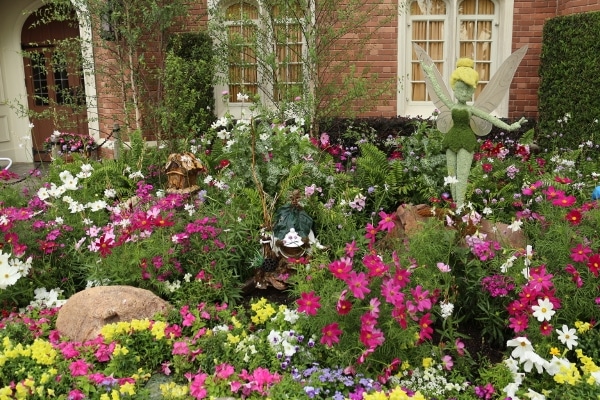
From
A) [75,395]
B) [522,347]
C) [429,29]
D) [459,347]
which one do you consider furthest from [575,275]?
[429,29]

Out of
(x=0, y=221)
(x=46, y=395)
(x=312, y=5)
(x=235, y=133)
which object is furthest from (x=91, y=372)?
(x=312, y=5)

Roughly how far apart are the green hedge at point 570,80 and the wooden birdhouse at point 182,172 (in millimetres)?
4865

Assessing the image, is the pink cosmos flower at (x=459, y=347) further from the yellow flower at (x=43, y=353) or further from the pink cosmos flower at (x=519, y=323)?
the yellow flower at (x=43, y=353)

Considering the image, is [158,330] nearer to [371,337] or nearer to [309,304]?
[309,304]

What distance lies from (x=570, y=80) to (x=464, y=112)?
395 cm

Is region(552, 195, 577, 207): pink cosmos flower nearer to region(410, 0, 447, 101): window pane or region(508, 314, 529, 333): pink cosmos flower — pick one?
region(508, 314, 529, 333): pink cosmos flower

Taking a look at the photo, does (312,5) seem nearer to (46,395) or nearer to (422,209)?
(422,209)

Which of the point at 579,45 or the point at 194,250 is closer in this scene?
the point at 194,250

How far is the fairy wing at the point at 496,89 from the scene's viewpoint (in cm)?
475

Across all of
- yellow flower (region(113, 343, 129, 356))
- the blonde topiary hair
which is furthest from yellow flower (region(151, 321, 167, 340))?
the blonde topiary hair

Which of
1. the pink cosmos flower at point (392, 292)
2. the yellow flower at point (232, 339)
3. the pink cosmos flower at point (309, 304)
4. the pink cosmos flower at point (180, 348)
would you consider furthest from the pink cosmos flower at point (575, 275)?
the pink cosmos flower at point (180, 348)

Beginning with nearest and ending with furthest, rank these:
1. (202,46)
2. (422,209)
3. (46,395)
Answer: (46,395), (422,209), (202,46)

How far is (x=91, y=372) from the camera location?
9.05 feet

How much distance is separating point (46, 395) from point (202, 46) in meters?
6.47
